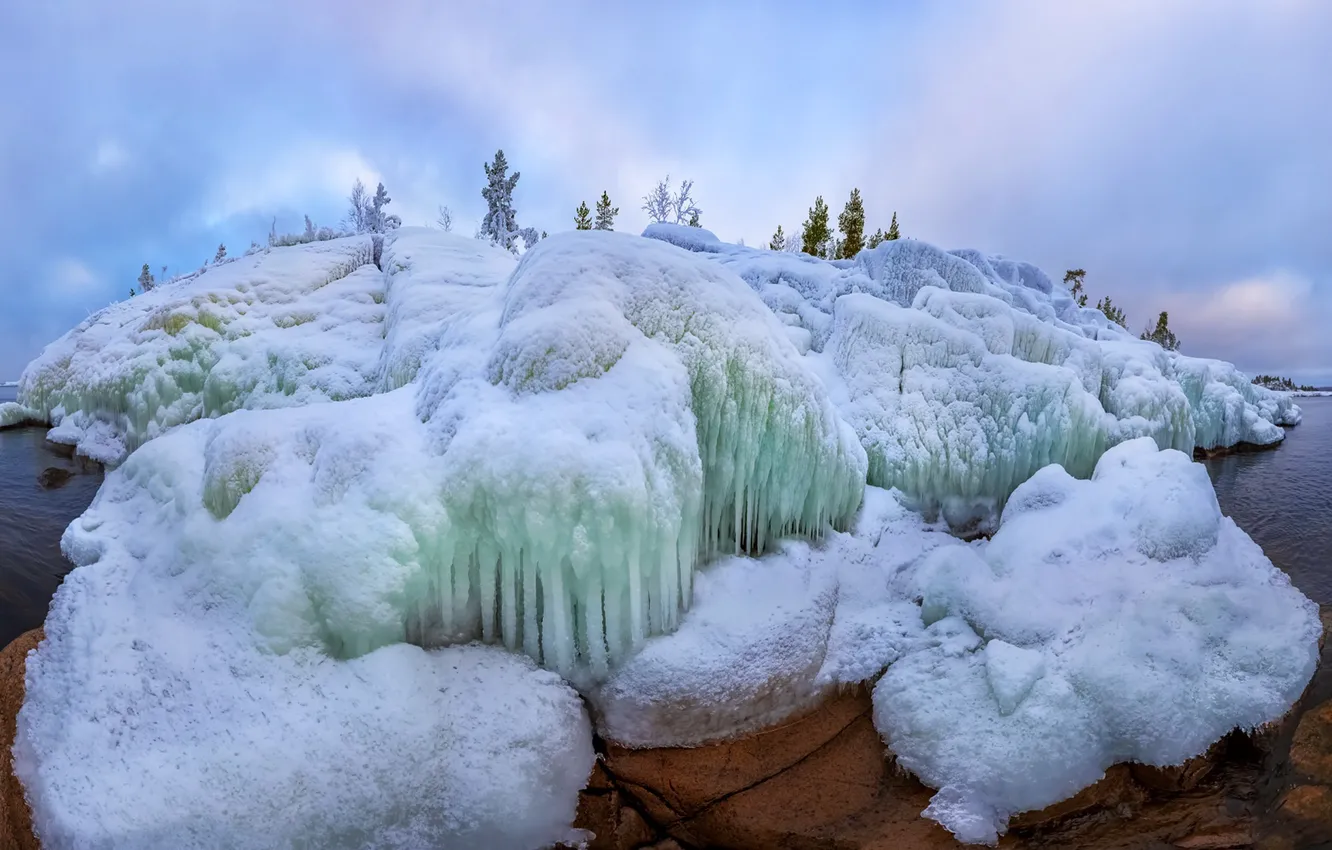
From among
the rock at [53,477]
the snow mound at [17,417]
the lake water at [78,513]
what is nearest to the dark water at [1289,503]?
the lake water at [78,513]

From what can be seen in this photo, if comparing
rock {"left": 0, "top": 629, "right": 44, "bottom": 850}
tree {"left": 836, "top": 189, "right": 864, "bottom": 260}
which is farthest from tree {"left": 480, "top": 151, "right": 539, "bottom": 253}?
rock {"left": 0, "top": 629, "right": 44, "bottom": 850}

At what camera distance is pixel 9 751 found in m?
2.91

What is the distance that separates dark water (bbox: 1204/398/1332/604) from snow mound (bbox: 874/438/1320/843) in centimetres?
231

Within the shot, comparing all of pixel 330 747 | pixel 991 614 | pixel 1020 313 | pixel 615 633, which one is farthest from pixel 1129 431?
pixel 330 747

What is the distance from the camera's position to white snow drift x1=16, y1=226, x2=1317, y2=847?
3016 millimetres

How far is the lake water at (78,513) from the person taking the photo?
15.9 feet

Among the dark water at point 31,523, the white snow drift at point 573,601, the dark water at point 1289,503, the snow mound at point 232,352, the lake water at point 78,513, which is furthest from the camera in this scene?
the snow mound at point 232,352

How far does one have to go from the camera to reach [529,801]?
10.4 feet

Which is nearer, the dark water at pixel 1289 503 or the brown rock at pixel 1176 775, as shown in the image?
the brown rock at pixel 1176 775

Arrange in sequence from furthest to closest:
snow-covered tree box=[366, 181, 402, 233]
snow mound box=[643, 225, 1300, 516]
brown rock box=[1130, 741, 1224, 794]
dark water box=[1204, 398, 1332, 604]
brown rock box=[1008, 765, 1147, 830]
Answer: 1. snow-covered tree box=[366, 181, 402, 233]
2. snow mound box=[643, 225, 1300, 516]
3. dark water box=[1204, 398, 1332, 604]
4. brown rock box=[1130, 741, 1224, 794]
5. brown rock box=[1008, 765, 1147, 830]

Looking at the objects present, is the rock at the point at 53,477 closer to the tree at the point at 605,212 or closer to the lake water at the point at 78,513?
the lake water at the point at 78,513

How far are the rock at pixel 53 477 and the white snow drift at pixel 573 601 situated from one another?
3741 millimetres

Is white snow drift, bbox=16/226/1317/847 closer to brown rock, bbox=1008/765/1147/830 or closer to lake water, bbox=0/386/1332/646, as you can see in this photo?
brown rock, bbox=1008/765/1147/830

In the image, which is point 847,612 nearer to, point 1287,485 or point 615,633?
point 615,633
